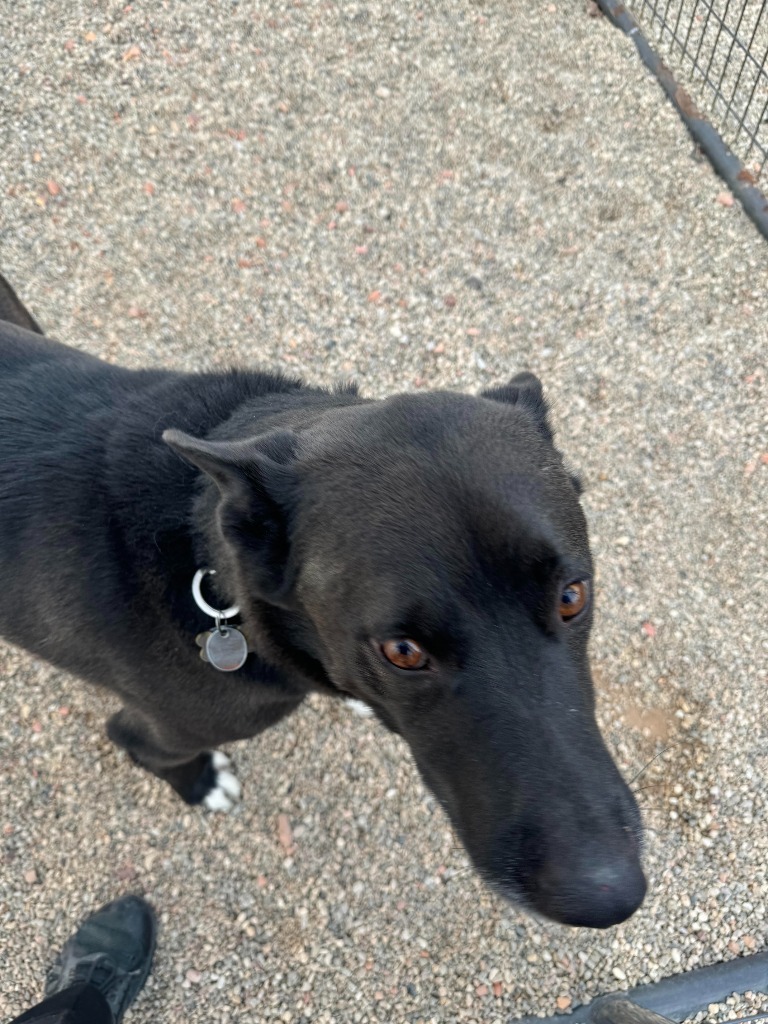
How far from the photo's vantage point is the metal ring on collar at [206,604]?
2.17 metres

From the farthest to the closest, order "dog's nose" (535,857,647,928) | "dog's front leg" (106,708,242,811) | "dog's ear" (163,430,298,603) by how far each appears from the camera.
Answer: "dog's front leg" (106,708,242,811) → "dog's ear" (163,430,298,603) → "dog's nose" (535,857,647,928)

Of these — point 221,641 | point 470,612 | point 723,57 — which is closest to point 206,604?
point 221,641

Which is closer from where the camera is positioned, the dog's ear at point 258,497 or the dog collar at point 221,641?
the dog's ear at point 258,497

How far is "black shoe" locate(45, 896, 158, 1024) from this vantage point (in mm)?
2887

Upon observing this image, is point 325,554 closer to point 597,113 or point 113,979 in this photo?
point 113,979

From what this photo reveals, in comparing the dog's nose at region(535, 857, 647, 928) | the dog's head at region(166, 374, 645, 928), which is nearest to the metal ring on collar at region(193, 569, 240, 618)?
the dog's head at region(166, 374, 645, 928)

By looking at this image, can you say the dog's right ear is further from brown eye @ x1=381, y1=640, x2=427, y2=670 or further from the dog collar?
brown eye @ x1=381, y1=640, x2=427, y2=670

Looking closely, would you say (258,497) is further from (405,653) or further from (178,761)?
(178,761)

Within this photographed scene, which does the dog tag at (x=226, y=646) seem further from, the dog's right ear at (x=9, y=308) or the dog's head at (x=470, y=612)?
the dog's right ear at (x=9, y=308)

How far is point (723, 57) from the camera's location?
496 cm

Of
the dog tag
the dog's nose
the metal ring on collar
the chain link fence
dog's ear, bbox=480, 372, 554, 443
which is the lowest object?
the dog tag

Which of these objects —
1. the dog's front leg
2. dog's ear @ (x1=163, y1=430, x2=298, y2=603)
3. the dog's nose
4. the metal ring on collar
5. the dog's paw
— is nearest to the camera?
the dog's nose

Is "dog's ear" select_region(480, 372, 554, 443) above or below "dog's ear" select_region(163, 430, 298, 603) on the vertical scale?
above

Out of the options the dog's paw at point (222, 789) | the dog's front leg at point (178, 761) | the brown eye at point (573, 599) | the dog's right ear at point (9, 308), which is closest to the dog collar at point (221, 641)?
the dog's front leg at point (178, 761)
